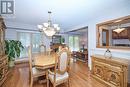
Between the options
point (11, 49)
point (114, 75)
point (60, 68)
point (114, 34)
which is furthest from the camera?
point (11, 49)

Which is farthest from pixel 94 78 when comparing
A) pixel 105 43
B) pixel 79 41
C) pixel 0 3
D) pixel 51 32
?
pixel 79 41

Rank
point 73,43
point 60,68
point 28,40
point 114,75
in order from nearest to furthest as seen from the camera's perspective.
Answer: point 60,68 < point 114,75 < point 28,40 < point 73,43

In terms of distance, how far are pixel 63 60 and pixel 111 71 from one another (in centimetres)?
145

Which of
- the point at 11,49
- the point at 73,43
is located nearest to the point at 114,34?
the point at 11,49

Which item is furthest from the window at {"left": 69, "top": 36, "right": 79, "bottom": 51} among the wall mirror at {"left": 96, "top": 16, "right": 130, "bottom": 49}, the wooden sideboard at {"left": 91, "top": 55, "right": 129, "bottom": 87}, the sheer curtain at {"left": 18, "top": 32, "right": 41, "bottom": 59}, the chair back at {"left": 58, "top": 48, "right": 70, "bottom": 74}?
the chair back at {"left": 58, "top": 48, "right": 70, "bottom": 74}

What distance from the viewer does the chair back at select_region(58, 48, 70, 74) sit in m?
2.13

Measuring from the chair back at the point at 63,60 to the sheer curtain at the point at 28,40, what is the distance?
14.3 feet

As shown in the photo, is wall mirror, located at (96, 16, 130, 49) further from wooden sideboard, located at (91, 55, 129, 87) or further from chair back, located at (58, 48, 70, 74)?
chair back, located at (58, 48, 70, 74)

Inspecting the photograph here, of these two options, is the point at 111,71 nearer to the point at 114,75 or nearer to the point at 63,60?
the point at 114,75

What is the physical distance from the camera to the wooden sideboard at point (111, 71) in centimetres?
225

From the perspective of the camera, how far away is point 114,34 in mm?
3135

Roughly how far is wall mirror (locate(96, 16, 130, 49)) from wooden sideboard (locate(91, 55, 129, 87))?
633 mm

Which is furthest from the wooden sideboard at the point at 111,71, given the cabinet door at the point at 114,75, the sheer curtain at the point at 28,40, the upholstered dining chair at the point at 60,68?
the sheer curtain at the point at 28,40

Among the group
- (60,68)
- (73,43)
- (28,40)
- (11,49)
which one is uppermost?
(28,40)
